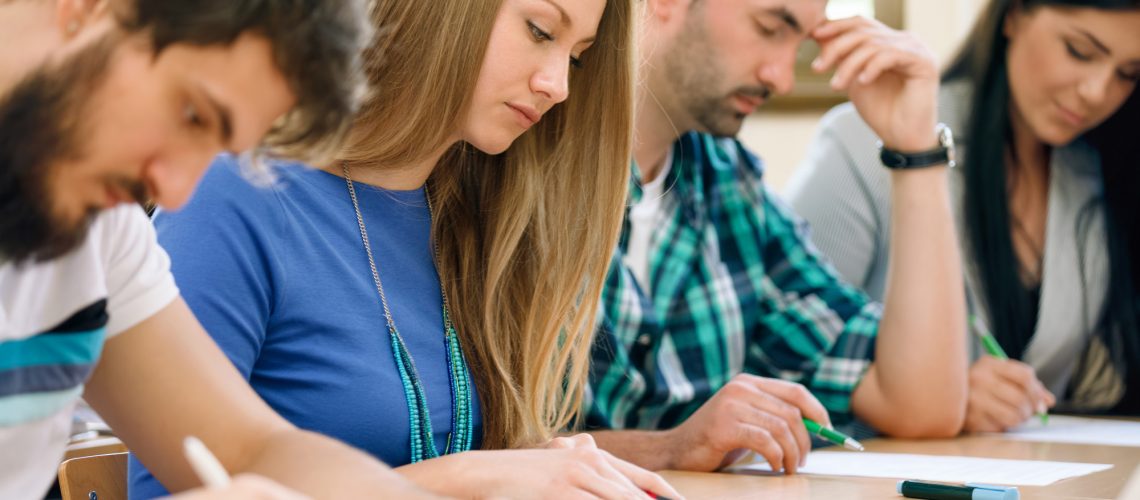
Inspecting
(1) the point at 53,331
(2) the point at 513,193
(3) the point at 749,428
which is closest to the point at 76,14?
(1) the point at 53,331

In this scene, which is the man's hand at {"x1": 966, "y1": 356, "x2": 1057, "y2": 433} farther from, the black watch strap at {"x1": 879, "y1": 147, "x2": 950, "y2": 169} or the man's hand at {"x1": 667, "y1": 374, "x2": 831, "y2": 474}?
the man's hand at {"x1": 667, "y1": 374, "x2": 831, "y2": 474}

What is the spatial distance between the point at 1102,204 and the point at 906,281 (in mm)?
631

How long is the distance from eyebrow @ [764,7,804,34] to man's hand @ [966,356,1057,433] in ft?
1.88

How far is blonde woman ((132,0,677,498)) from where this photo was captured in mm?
1127

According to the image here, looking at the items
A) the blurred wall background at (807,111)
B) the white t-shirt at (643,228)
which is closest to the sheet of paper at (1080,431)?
the white t-shirt at (643,228)

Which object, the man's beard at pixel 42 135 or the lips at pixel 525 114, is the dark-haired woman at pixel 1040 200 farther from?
the man's beard at pixel 42 135

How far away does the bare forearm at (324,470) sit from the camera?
34.8 inches

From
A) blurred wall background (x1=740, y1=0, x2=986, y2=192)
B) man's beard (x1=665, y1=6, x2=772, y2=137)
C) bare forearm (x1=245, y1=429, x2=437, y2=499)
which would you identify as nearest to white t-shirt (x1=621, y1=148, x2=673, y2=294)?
man's beard (x1=665, y1=6, x2=772, y2=137)

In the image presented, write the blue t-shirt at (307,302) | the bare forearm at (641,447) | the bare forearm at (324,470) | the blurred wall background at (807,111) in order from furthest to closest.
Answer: the blurred wall background at (807,111), the bare forearm at (641,447), the blue t-shirt at (307,302), the bare forearm at (324,470)

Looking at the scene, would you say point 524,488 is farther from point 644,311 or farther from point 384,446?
point 644,311

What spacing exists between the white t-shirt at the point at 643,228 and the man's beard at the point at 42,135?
1.10 m

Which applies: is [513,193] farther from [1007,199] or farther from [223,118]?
[1007,199]

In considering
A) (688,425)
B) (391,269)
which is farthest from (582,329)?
(391,269)

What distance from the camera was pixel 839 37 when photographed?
1985mm
